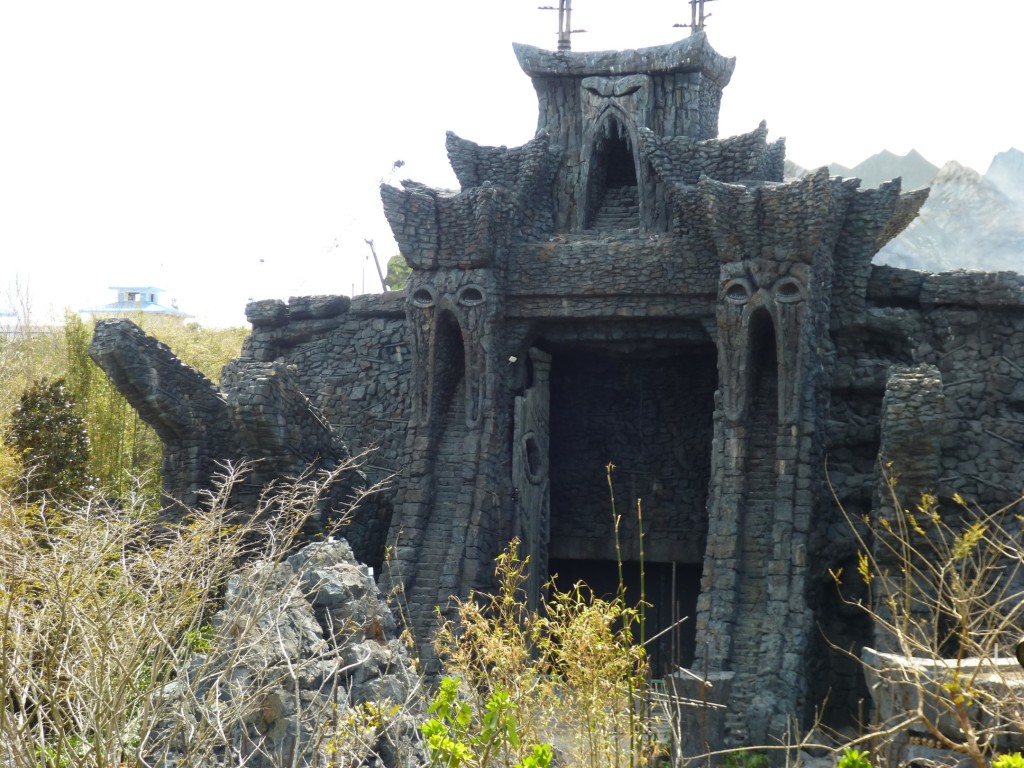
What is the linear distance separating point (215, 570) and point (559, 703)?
6.95 feet

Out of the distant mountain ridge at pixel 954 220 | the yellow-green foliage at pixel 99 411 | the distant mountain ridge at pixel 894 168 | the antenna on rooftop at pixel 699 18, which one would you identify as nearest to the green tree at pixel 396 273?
the yellow-green foliage at pixel 99 411

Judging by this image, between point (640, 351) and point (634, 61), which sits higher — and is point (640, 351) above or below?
below

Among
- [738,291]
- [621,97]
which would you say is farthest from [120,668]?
[621,97]

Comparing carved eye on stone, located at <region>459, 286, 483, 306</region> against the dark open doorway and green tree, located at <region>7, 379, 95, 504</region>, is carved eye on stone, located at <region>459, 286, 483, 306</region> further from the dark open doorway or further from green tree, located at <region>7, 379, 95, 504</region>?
green tree, located at <region>7, 379, 95, 504</region>

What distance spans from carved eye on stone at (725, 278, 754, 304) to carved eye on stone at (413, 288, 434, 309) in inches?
114

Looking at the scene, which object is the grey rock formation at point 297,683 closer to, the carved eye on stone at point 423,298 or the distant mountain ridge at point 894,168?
the carved eye on stone at point 423,298

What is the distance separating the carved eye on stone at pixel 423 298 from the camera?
14.3m

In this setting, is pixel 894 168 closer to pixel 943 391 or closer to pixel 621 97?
pixel 621 97

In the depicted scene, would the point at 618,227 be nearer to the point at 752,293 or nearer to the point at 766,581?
the point at 752,293

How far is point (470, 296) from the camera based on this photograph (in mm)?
14195

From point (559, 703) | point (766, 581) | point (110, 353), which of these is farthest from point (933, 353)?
point (559, 703)

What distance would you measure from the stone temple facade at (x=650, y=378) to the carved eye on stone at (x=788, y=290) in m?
0.02

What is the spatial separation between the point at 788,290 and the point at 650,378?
3533 millimetres

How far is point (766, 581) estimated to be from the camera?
12703mm
